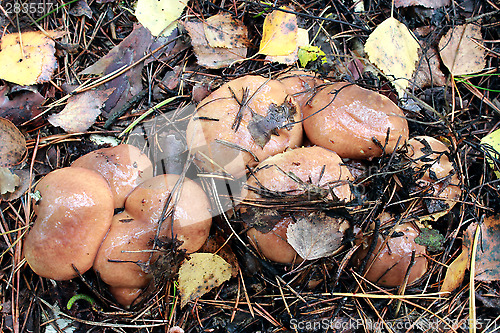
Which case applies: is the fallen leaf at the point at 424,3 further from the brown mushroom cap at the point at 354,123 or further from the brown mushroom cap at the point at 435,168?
the brown mushroom cap at the point at 435,168

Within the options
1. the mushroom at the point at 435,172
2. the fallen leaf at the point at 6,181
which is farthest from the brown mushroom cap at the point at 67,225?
the mushroom at the point at 435,172

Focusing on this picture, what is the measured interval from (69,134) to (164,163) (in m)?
0.86

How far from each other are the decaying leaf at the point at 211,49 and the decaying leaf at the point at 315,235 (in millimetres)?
1592

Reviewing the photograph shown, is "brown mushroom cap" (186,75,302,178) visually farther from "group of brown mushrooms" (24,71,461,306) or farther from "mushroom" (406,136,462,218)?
"mushroom" (406,136,462,218)

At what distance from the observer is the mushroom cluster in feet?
6.75

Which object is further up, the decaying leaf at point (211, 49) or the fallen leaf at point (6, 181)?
the decaying leaf at point (211, 49)

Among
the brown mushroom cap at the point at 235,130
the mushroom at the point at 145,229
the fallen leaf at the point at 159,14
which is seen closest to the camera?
the mushroom at the point at 145,229

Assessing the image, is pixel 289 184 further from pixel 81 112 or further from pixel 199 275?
pixel 81 112

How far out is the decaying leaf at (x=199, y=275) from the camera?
232cm

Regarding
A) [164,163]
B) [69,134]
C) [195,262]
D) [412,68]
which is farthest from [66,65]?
[412,68]

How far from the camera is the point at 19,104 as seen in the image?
9.18 ft

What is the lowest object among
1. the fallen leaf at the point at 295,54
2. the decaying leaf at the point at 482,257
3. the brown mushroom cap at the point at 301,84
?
the decaying leaf at the point at 482,257

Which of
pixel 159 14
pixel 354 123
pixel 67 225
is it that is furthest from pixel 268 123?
Result: pixel 159 14

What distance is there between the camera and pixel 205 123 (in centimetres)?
238
